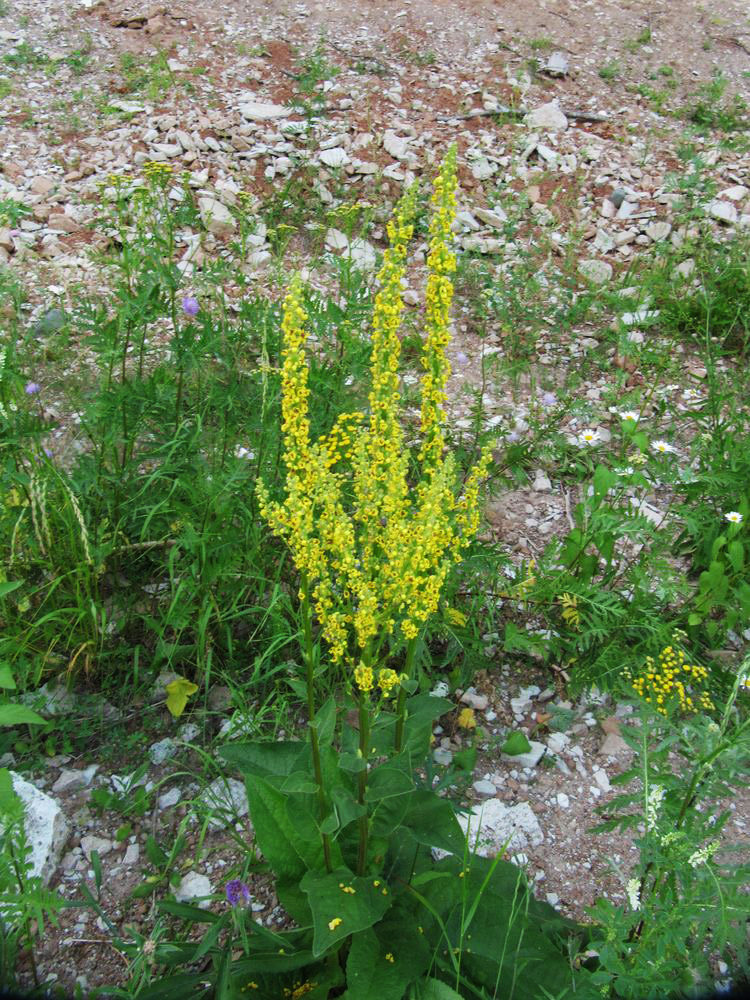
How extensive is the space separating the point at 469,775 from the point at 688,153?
604 cm

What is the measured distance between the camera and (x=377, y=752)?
2389 mm

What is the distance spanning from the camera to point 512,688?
11.6ft

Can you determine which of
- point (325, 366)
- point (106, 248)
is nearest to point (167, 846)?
point (325, 366)

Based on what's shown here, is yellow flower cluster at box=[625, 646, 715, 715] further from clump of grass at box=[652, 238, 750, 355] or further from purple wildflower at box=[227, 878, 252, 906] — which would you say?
clump of grass at box=[652, 238, 750, 355]

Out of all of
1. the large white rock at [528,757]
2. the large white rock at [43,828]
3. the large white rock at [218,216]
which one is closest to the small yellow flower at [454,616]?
the large white rock at [528,757]

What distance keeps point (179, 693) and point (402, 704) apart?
4.38 ft

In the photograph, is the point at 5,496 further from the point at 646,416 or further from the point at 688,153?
the point at 688,153

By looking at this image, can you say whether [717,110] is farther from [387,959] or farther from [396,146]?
[387,959]

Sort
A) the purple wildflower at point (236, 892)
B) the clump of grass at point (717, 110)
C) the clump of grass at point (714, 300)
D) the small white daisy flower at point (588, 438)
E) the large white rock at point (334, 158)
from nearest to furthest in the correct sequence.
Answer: the purple wildflower at point (236, 892), the small white daisy flower at point (588, 438), the clump of grass at point (714, 300), the large white rock at point (334, 158), the clump of grass at point (717, 110)

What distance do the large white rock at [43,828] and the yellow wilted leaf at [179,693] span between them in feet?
1.82

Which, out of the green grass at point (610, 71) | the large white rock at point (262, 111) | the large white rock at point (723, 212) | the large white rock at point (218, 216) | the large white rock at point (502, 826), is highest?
the green grass at point (610, 71)

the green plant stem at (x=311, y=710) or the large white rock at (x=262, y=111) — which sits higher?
the large white rock at (x=262, y=111)

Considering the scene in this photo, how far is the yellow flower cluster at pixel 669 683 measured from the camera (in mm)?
2703

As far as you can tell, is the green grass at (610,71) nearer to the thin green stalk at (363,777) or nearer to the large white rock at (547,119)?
the large white rock at (547,119)
